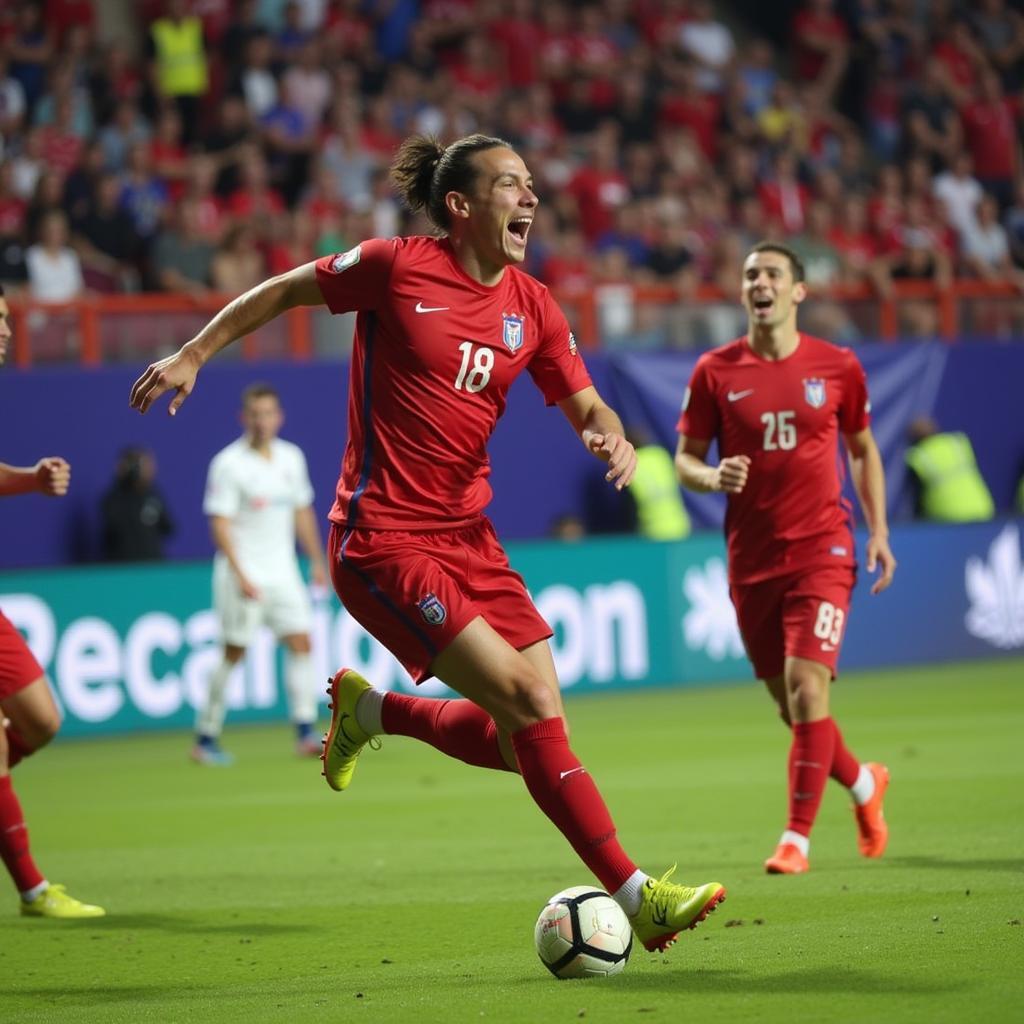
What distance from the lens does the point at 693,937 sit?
6711mm

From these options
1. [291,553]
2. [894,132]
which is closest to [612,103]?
[894,132]

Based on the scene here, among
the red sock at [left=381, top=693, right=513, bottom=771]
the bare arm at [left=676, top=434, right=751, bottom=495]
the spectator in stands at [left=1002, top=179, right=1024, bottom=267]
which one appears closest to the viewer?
the red sock at [left=381, top=693, right=513, bottom=771]

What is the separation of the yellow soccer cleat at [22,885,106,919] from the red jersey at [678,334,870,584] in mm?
3043

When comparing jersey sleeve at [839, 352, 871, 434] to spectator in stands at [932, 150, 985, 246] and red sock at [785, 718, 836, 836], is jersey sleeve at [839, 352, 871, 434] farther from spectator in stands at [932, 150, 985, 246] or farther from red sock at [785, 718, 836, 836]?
spectator in stands at [932, 150, 985, 246]

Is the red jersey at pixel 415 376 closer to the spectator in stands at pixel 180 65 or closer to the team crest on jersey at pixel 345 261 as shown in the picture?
the team crest on jersey at pixel 345 261

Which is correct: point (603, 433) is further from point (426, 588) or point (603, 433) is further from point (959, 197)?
point (959, 197)

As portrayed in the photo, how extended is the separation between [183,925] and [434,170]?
2994mm

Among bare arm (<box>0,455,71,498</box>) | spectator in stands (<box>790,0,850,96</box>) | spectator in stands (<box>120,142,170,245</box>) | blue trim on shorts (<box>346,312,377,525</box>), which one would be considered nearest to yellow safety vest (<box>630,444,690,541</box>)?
spectator in stands (<box>120,142,170,245</box>)

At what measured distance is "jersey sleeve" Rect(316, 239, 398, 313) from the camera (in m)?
6.32

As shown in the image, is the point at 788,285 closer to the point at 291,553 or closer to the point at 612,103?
the point at 291,553

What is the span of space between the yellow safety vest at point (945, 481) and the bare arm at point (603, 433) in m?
13.9

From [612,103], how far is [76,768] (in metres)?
11.2

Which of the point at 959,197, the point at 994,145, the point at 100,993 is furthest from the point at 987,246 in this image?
the point at 100,993

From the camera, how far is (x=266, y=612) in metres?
13.7
